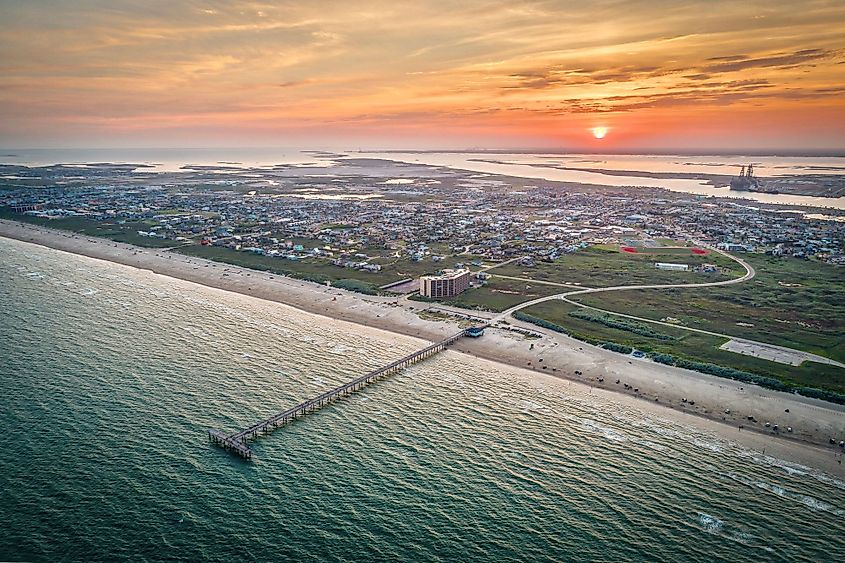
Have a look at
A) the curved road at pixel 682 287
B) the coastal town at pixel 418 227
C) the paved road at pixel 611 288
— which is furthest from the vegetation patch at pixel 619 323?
the coastal town at pixel 418 227

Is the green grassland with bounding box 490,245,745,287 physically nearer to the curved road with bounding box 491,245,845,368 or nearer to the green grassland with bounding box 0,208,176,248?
the curved road with bounding box 491,245,845,368

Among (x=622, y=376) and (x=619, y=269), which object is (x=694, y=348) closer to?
(x=622, y=376)

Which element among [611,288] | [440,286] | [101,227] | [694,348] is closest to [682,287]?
[611,288]

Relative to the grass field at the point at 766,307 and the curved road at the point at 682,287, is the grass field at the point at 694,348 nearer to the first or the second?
the curved road at the point at 682,287

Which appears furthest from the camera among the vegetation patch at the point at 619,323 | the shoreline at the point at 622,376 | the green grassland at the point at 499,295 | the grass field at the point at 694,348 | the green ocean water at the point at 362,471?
the green grassland at the point at 499,295

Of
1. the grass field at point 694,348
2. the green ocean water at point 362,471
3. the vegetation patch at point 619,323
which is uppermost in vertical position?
the vegetation patch at point 619,323

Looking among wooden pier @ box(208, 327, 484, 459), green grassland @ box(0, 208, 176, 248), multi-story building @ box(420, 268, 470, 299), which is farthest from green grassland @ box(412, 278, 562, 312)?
green grassland @ box(0, 208, 176, 248)

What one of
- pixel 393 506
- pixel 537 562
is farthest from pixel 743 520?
pixel 393 506
